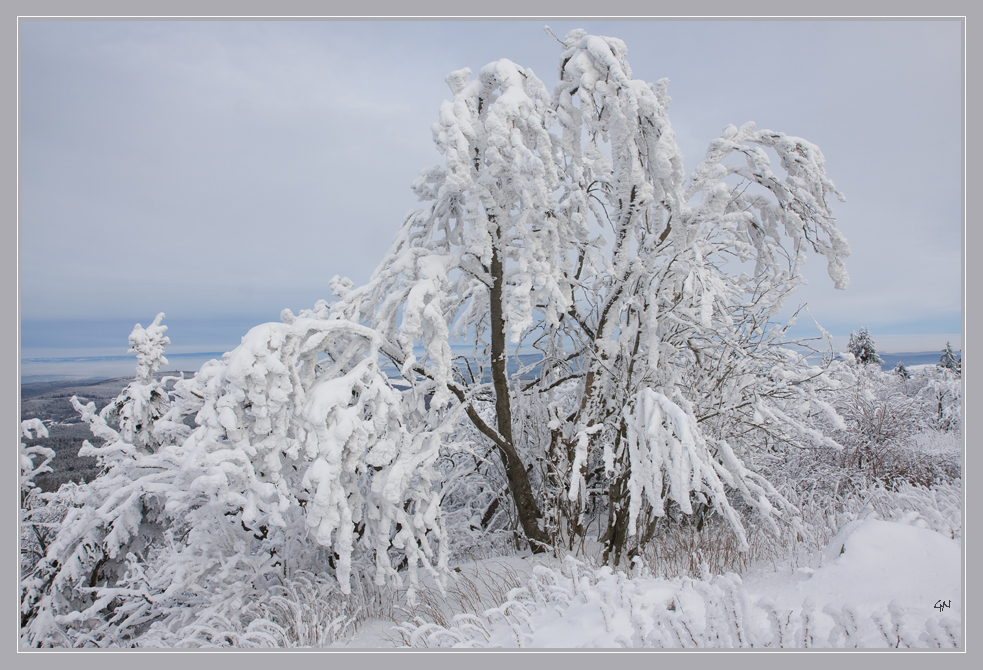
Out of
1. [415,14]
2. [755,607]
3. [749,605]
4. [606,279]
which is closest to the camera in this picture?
[749,605]

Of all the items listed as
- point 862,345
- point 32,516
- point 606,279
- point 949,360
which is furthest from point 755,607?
point 32,516

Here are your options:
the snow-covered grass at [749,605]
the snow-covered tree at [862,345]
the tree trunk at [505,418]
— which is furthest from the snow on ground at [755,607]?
the snow-covered tree at [862,345]

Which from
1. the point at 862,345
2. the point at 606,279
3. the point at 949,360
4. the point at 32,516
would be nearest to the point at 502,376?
the point at 606,279

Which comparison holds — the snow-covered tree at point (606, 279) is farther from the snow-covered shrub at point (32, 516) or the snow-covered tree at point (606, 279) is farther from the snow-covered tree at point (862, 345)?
the snow-covered shrub at point (32, 516)

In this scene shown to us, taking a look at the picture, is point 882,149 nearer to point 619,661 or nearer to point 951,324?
point 951,324

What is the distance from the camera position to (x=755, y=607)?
212cm

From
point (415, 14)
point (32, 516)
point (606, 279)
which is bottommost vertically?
point (32, 516)

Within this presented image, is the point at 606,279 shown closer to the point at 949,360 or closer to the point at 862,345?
the point at 949,360

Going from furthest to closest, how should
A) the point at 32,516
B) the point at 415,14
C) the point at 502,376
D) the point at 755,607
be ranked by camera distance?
the point at 32,516 < the point at 502,376 < the point at 415,14 < the point at 755,607

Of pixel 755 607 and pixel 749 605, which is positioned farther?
pixel 755 607

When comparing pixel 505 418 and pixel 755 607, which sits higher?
pixel 505 418

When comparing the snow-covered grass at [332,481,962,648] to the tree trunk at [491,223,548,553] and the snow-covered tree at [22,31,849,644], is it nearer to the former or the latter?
the snow-covered tree at [22,31,849,644]

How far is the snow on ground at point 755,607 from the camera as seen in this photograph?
196cm

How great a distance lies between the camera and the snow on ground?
1958 millimetres
